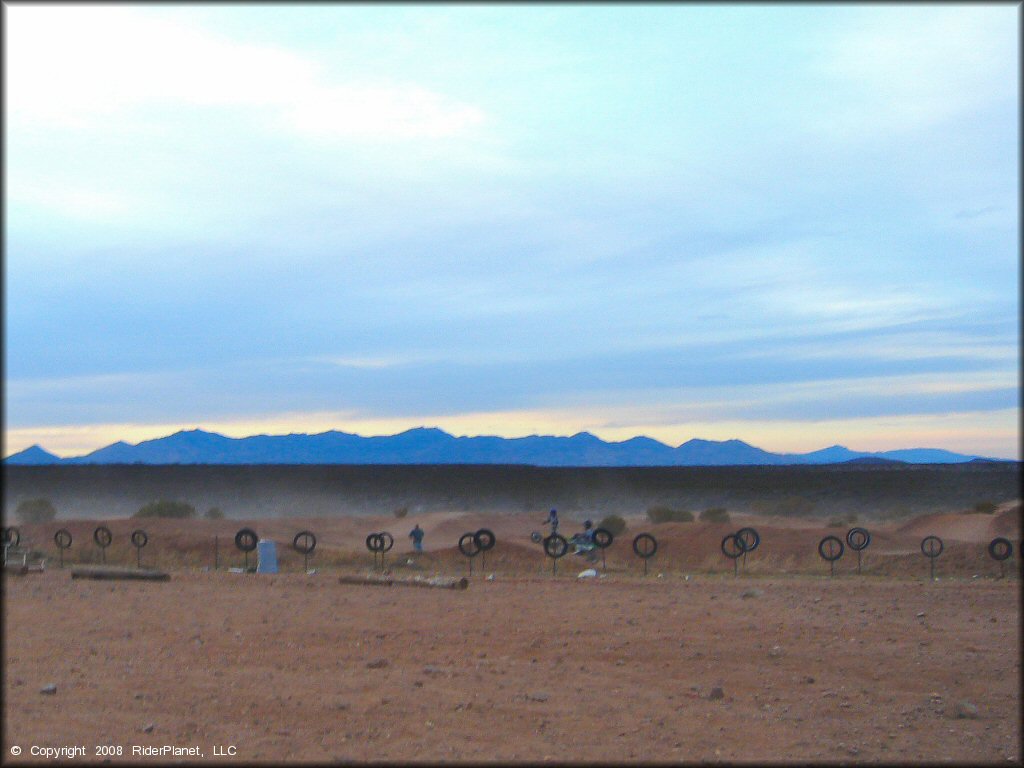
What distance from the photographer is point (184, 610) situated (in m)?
15.1

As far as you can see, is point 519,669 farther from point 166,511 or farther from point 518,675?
point 166,511

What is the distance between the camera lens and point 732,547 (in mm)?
29984

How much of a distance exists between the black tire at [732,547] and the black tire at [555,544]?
14.5ft

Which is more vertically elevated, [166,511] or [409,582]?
[166,511]

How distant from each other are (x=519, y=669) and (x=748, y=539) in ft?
69.4

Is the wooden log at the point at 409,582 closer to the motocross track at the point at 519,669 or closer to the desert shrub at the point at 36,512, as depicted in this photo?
the motocross track at the point at 519,669

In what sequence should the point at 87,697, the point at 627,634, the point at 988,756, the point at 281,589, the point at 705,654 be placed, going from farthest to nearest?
1. the point at 281,589
2. the point at 627,634
3. the point at 705,654
4. the point at 87,697
5. the point at 988,756

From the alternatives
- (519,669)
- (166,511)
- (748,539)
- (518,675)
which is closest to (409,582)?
(519,669)

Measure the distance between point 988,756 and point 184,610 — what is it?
11341 mm

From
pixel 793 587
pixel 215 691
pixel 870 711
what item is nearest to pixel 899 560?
pixel 793 587

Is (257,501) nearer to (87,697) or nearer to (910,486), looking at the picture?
(910,486)

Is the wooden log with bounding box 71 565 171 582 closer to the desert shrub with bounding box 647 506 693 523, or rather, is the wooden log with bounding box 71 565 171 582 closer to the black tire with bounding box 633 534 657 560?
the black tire with bounding box 633 534 657 560

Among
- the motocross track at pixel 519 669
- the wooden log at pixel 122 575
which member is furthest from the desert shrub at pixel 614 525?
the wooden log at pixel 122 575

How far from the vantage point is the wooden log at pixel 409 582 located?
18.5 metres
